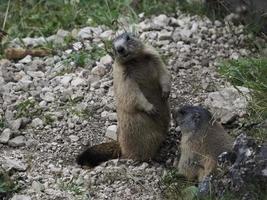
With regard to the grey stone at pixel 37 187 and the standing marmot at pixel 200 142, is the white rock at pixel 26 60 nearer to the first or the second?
the grey stone at pixel 37 187

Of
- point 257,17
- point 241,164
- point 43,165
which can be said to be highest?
point 257,17

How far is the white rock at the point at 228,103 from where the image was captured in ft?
19.7

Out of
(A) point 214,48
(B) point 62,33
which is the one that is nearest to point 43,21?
(B) point 62,33

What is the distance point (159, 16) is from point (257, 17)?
37.8 inches

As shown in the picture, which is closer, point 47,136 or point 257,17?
point 47,136

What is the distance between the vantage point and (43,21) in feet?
26.0

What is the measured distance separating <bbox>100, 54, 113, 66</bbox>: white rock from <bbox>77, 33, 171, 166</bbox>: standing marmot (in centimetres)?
89

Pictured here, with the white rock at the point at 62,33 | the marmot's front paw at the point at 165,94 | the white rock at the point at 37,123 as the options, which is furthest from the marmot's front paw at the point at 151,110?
the white rock at the point at 62,33

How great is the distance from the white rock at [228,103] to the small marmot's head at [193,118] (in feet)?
0.88

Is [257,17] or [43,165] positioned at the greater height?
[257,17]

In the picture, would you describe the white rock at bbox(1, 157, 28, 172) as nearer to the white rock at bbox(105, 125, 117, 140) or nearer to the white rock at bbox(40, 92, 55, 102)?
the white rock at bbox(105, 125, 117, 140)

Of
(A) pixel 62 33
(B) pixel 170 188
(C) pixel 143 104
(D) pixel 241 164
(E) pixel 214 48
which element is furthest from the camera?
(A) pixel 62 33

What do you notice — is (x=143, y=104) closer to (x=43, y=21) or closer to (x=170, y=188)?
(x=170, y=188)

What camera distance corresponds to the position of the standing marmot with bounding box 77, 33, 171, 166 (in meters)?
5.87
